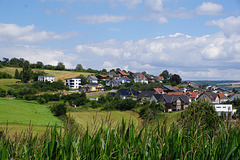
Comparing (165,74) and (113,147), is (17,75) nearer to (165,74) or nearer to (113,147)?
(165,74)

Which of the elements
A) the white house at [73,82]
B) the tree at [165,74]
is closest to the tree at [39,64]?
the white house at [73,82]

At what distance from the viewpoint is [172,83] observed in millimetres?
103250

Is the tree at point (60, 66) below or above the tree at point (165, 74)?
above

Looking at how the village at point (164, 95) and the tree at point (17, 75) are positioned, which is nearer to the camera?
the village at point (164, 95)

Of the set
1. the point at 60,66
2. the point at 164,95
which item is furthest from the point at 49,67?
the point at 164,95

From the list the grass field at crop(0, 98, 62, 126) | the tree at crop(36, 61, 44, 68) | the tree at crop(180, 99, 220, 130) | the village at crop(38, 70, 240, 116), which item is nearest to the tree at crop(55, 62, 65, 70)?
the tree at crop(36, 61, 44, 68)

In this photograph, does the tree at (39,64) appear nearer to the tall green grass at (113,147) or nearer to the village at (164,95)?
the village at (164,95)

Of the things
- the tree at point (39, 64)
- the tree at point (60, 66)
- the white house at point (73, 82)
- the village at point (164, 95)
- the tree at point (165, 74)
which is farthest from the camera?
the tree at point (165, 74)

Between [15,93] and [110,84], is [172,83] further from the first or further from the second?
[15,93]

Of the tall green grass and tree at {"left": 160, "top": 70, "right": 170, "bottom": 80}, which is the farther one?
tree at {"left": 160, "top": 70, "right": 170, "bottom": 80}

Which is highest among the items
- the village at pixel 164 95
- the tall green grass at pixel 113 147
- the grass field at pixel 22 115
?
the tall green grass at pixel 113 147

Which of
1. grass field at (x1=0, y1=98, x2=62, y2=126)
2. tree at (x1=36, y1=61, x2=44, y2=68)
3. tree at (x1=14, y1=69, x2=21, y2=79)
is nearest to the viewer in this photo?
grass field at (x1=0, y1=98, x2=62, y2=126)

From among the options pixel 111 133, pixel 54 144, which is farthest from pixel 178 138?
pixel 54 144

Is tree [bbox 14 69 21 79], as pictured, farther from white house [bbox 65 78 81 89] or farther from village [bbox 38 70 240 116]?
white house [bbox 65 78 81 89]
